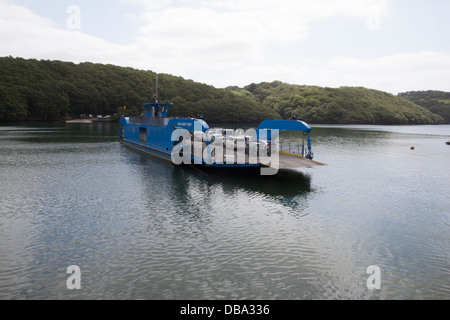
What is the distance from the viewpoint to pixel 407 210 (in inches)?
974

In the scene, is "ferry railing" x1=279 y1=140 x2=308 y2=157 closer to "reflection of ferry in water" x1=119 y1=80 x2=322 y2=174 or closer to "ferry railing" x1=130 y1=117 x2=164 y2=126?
"reflection of ferry in water" x1=119 y1=80 x2=322 y2=174

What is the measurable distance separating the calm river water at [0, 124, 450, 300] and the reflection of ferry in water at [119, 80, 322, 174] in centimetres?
214

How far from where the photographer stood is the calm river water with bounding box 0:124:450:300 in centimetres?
1359

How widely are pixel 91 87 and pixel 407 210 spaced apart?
191 m

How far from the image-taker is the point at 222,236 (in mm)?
18859

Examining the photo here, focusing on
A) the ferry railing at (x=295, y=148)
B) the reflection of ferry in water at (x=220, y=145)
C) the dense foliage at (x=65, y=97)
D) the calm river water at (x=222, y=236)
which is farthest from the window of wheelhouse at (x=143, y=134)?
the dense foliage at (x=65, y=97)

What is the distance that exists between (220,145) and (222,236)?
86.7 ft

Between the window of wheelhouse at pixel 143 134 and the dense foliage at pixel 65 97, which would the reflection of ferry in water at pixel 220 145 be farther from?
the dense foliage at pixel 65 97

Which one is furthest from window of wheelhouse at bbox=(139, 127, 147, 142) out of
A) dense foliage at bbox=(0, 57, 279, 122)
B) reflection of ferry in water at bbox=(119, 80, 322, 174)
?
dense foliage at bbox=(0, 57, 279, 122)

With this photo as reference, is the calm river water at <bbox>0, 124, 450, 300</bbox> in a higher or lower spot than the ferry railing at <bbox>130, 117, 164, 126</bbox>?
lower

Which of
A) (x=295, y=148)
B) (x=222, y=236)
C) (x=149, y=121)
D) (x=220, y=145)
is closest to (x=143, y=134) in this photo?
(x=149, y=121)

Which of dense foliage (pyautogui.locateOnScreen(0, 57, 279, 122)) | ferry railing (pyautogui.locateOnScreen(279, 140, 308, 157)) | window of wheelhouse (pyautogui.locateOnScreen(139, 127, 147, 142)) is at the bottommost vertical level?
ferry railing (pyautogui.locateOnScreen(279, 140, 308, 157))

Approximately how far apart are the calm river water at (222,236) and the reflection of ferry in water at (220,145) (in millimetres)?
2136
